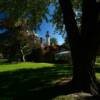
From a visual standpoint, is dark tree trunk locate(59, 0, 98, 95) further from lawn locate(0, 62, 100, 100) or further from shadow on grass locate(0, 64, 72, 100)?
lawn locate(0, 62, 100, 100)

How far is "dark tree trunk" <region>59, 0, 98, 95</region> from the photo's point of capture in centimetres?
1255

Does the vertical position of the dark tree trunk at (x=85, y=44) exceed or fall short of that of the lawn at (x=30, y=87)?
it exceeds it

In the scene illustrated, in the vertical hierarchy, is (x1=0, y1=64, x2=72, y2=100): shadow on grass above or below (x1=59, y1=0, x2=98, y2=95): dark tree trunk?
below

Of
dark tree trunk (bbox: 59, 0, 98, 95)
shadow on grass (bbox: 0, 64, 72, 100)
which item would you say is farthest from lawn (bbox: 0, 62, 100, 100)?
dark tree trunk (bbox: 59, 0, 98, 95)

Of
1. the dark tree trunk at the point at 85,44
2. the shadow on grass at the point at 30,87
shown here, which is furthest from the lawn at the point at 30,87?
the dark tree trunk at the point at 85,44

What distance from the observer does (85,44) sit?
500 inches

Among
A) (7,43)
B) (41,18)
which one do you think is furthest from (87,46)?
(7,43)

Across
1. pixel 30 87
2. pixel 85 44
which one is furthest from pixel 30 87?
pixel 85 44

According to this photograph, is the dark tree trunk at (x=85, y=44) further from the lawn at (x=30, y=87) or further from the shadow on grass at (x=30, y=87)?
the lawn at (x=30, y=87)

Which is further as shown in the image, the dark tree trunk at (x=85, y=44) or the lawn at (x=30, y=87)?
the dark tree trunk at (x=85, y=44)

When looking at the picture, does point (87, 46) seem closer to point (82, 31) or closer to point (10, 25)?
point (82, 31)

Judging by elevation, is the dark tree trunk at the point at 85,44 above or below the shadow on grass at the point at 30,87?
above

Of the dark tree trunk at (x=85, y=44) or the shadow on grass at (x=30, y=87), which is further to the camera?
the dark tree trunk at (x=85, y=44)

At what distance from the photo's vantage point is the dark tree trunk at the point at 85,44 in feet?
41.2
